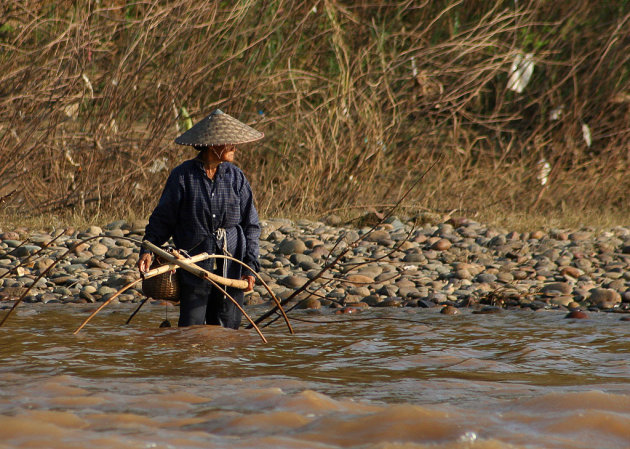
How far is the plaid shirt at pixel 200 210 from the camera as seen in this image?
5000mm

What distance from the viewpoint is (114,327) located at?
241 inches

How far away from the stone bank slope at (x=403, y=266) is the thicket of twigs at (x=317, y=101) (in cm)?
69

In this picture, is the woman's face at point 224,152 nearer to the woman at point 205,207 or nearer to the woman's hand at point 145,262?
the woman at point 205,207

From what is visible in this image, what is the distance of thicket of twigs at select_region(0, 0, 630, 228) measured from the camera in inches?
357

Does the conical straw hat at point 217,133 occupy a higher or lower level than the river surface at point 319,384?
higher

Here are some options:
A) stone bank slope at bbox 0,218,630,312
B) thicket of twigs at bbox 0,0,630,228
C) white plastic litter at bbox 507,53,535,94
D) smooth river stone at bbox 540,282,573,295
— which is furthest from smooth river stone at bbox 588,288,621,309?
white plastic litter at bbox 507,53,535,94

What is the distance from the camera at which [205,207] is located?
4.99 meters

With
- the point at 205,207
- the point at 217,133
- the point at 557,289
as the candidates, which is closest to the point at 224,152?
the point at 217,133

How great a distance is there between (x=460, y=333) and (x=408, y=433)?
2846 millimetres

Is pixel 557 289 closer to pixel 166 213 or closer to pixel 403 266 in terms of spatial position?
pixel 403 266

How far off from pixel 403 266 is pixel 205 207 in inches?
141

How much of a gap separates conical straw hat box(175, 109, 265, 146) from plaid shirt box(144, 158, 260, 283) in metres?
0.17

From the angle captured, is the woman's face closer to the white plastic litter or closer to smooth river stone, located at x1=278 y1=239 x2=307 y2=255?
smooth river stone, located at x1=278 y1=239 x2=307 y2=255

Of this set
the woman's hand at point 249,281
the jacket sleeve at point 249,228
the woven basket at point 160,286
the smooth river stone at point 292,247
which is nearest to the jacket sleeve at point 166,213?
the woven basket at point 160,286
